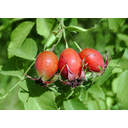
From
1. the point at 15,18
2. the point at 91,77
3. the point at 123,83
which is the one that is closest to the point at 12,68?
the point at 15,18

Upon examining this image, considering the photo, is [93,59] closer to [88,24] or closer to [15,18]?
[15,18]

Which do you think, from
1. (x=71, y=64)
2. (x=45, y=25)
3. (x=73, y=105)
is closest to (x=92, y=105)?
(x=73, y=105)

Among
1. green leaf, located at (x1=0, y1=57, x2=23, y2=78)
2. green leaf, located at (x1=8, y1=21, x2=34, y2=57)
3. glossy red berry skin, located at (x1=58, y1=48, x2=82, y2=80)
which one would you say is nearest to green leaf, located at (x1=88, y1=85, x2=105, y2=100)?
glossy red berry skin, located at (x1=58, y1=48, x2=82, y2=80)

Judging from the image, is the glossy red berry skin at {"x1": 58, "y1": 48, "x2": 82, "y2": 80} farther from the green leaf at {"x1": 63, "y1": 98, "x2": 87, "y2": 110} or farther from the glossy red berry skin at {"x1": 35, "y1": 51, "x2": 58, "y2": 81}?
the green leaf at {"x1": 63, "y1": 98, "x2": 87, "y2": 110}

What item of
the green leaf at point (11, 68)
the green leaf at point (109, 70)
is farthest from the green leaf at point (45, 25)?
the green leaf at point (109, 70)

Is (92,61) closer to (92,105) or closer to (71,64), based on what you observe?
(71,64)

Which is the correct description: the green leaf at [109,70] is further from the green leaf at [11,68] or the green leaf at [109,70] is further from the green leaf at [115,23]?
the green leaf at [11,68]
